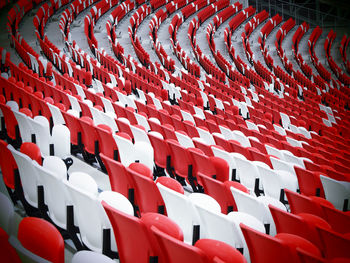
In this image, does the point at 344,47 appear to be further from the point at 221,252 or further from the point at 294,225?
the point at 221,252

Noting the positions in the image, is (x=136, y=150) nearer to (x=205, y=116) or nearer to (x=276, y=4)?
(x=205, y=116)

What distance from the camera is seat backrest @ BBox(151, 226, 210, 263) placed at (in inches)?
35.2

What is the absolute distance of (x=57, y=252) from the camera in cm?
89

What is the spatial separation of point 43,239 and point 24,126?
42.7 inches

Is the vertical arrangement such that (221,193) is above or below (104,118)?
below

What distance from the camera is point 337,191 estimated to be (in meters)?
1.88

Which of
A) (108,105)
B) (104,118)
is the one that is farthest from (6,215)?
(108,105)

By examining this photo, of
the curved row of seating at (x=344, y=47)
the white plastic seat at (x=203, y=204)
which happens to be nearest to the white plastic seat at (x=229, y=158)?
the white plastic seat at (x=203, y=204)

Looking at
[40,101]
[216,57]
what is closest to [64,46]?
[216,57]

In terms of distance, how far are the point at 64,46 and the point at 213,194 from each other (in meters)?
4.79

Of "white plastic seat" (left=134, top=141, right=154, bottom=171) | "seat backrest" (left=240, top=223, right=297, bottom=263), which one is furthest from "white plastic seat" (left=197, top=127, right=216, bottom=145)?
"seat backrest" (left=240, top=223, right=297, bottom=263)

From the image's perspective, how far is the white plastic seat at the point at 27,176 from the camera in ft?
4.39

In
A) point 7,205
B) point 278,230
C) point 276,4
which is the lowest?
point 278,230

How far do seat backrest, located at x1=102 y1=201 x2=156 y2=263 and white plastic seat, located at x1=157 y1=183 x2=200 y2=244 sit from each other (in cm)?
20
